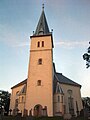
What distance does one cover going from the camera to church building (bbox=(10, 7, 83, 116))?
90.5ft

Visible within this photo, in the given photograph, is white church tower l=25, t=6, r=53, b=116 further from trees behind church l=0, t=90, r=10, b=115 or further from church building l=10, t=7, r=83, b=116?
trees behind church l=0, t=90, r=10, b=115

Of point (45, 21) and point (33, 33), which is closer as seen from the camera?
point (33, 33)

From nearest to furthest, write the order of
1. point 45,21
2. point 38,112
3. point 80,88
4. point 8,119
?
point 8,119 → point 38,112 → point 80,88 → point 45,21

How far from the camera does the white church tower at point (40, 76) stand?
1085 inches

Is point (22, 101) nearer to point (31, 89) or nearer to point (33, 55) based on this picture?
point (31, 89)

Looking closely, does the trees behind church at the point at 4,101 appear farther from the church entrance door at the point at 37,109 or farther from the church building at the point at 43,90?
the church entrance door at the point at 37,109

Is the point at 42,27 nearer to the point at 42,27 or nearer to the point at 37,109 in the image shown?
the point at 42,27

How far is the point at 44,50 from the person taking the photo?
32.7m

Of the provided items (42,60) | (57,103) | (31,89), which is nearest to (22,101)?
(31,89)

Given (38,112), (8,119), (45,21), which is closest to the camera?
(8,119)

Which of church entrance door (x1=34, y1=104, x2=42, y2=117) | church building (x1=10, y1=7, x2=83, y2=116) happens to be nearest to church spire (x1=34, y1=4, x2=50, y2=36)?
church building (x1=10, y1=7, x2=83, y2=116)

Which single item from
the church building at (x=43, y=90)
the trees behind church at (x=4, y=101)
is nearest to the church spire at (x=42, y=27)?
the church building at (x=43, y=90)

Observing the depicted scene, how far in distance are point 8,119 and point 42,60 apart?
13.6 metres

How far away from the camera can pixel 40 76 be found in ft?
98.5
